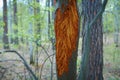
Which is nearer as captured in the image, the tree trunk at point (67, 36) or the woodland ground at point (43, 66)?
the tree trunk at point (67, 36)

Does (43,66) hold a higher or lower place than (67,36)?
lower

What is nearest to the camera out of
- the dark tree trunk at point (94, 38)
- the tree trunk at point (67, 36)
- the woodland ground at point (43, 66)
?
the tree trunk at point (67, 36)

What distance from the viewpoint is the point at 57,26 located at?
1.85 meters

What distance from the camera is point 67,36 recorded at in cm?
184

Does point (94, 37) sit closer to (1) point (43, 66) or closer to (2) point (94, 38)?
(2) point (94, 38)

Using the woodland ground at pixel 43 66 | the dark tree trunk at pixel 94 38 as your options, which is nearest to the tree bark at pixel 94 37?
the dark tree trunk at pixel 94 38

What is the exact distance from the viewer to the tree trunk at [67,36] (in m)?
1.83

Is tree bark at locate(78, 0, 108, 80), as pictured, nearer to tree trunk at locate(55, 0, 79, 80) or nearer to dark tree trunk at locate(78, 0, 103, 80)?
dark tree trunk at locate(78, 0, 103, 80)

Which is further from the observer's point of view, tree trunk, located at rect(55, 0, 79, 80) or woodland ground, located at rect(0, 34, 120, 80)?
woodland ground, located at rect(0, 34, 120, 80)

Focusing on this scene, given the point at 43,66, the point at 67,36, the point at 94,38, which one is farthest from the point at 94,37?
the point at 43,66

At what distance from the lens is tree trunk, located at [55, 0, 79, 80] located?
183cm

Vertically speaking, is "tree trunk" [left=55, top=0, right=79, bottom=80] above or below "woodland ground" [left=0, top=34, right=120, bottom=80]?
above

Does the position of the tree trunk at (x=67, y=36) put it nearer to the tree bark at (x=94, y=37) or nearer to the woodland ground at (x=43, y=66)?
the tree bark at (x=94, y=37)

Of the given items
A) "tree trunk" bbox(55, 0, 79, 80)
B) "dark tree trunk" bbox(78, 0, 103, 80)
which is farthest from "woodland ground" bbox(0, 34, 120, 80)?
"tree trunk" bbox(55, 0, 79, 80)
